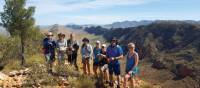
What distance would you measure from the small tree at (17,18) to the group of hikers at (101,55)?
68.2 ft

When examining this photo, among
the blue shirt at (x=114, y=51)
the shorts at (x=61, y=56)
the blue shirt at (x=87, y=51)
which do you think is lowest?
the shorts at (x=61, y=56)

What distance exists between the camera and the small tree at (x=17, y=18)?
38.4 metres

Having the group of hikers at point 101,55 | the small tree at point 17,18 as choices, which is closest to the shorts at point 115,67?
the group of hikers at point 101,55

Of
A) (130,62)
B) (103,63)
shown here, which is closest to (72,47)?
(103,63)

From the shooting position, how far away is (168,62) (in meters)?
167

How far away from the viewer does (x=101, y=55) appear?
15.8 metres

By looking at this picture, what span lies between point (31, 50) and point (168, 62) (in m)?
133

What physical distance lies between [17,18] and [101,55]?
24599 millimetres

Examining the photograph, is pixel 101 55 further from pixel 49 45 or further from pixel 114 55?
pixel 49 45

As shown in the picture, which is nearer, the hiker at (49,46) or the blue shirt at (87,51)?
the blue shirt at (87,51)

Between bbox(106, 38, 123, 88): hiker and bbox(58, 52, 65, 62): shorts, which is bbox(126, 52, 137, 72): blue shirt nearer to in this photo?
bbox(106, 38, 123, 88): hiker

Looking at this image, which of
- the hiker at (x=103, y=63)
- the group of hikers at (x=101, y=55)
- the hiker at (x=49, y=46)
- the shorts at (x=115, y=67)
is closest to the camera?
the group of hikers at (x=101, y=55)

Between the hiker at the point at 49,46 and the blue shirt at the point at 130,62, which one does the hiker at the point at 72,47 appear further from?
the blue shirt at the point at 130,62

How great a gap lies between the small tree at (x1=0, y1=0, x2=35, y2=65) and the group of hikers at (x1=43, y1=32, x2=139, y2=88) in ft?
68.2
